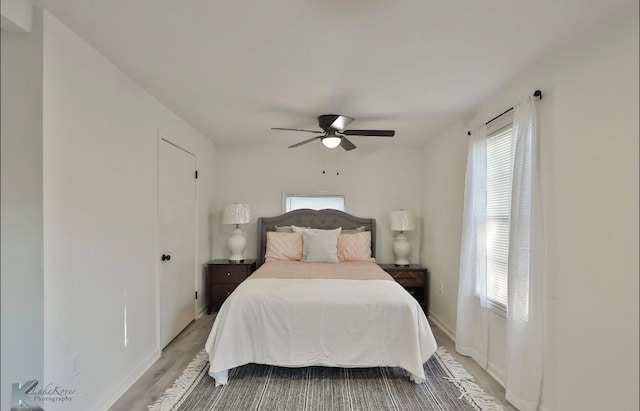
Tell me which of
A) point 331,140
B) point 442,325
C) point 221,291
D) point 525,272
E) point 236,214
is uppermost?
point 331,140

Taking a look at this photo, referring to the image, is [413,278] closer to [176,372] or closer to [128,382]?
[176,372]

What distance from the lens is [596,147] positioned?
163 cm

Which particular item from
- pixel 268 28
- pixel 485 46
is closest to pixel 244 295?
pixel 268 28

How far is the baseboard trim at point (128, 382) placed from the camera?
2.05 m

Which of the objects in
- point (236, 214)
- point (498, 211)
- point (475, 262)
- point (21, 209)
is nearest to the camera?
point (21, 209)

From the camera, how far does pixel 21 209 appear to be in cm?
157

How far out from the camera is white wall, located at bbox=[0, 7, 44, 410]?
5.06 feet

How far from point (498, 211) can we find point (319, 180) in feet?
8.47

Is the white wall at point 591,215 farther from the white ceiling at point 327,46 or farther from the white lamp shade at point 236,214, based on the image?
the white lamp shade at point 236,214

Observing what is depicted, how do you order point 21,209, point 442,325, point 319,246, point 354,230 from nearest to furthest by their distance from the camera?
1. point 21,209
2. point 442,325
3. point 319,246
4. point 354,230

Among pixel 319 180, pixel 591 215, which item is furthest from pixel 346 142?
pixel 591 215

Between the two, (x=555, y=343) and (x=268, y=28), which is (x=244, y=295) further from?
(x=555, y=343)

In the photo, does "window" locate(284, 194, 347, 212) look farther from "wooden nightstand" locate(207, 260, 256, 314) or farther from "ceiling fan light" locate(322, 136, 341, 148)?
"ceiling fan light" locate(322, 136, 341, 148)

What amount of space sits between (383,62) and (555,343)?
2099 millimetres
